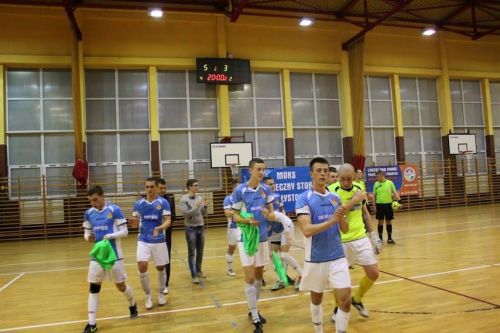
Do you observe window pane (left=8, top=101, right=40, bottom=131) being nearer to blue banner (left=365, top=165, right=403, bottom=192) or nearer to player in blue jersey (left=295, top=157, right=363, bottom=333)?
blue banner (left=365, top=165, right=403, bottom=192)

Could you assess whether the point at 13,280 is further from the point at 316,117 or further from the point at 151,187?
the point at 316,117

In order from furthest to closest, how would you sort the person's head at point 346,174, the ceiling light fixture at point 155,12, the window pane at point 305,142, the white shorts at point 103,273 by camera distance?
the window pane at point 305,142
the ceiling light fixture at point 155,12
the white shorts at point 103,273
the person's head at point 346,174

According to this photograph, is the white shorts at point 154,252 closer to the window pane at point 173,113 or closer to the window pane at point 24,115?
the window pane at point 173,113

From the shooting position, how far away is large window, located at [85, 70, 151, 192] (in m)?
17.8

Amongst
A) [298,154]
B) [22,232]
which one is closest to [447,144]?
[298,154]

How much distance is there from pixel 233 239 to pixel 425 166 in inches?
681

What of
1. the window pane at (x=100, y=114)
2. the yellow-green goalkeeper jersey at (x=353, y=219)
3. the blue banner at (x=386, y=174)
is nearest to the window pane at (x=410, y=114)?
the blue banner at (x=386, y=174)

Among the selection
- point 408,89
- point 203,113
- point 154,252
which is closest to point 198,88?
Result: point 203,113

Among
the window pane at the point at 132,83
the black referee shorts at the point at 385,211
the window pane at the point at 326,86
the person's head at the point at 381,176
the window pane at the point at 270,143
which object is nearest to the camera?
the person's head at the point at 381,176

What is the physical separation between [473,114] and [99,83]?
68.8 ft

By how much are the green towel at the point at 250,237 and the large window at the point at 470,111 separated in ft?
70.5

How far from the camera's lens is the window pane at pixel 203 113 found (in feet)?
62.0

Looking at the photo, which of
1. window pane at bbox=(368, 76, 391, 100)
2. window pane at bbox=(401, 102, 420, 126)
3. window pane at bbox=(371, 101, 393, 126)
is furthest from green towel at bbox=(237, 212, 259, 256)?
window pane at bbox=(401, 102, 420, 126)

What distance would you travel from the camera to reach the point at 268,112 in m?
19.8
